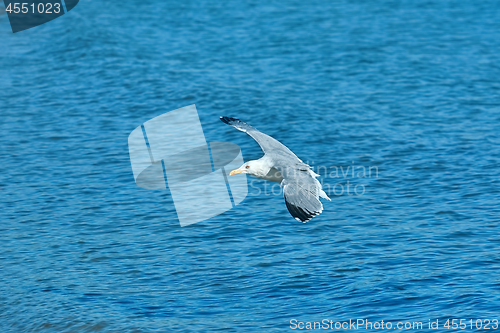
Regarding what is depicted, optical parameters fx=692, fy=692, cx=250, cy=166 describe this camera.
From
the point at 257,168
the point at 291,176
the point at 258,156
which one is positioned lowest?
the point at 258,156

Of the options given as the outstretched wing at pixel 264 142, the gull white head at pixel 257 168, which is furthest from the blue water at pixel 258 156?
the outstretched wing at pixel 264 142

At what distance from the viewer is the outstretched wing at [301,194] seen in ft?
32.0

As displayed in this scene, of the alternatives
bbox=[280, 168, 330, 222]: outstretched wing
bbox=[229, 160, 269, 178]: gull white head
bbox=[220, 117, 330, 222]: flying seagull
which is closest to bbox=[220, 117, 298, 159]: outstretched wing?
bbox=[220, 117, 330, 222]: flying seagull

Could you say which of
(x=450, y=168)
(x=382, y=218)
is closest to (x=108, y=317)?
(x=382, y=218)

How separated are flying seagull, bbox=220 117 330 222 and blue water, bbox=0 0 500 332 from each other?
184cm

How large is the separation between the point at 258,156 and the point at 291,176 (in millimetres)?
6925

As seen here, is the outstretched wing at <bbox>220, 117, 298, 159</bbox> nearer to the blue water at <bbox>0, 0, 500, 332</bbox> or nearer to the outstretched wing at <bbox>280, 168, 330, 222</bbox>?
the outstretched wing at <bbox>280, 168, 330, 222</bbox>

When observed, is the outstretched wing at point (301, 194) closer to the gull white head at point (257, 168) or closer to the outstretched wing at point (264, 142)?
the gull white head at point (257, 168)

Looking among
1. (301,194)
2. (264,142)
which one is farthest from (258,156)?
(301,194)

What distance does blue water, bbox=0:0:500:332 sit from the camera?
1140cm

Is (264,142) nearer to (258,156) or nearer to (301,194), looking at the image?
(301,194)

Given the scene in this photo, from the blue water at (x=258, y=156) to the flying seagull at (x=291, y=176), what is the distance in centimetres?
184

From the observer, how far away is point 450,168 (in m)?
16.7

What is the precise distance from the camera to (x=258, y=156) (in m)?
17.8
